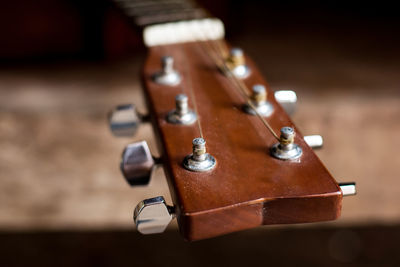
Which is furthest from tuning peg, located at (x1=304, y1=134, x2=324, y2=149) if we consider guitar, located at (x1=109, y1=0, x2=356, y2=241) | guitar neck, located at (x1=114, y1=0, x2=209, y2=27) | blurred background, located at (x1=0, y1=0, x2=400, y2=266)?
blurred background, located at (x1=0, y1=0, x2=400, y2=266)

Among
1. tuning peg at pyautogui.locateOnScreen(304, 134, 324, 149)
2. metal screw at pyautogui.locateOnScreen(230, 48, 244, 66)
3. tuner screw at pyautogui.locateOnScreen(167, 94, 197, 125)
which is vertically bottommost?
tuning peg at pyautogui.locateOnScreen(304, 134, 324, 149)

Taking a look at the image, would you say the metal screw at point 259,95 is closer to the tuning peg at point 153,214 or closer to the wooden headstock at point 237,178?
the wooden headstock at point 237,178

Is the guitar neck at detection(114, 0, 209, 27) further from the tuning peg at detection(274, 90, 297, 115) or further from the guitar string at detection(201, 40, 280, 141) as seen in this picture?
the tuning peg at detection(274, 90, 297, 115)

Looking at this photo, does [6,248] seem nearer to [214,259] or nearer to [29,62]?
[214,259]

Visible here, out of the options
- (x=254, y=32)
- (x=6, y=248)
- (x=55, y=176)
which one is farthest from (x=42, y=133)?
(x=254, y=32)

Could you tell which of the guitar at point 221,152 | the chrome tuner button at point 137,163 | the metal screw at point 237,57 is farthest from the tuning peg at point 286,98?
the chrome tuner button at point 137,163

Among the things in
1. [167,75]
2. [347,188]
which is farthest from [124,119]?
[347,188]

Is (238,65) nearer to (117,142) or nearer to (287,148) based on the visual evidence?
(287,148)
